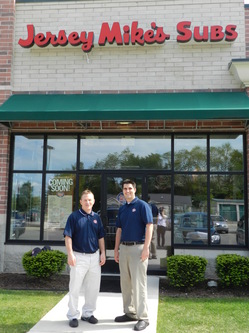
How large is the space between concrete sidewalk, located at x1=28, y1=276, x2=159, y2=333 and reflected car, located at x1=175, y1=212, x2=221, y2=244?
6.94 ft

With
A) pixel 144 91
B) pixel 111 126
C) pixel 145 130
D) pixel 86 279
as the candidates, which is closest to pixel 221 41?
pixel 144 91

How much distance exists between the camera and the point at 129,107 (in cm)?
774

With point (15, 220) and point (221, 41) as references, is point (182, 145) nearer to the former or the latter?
point (221, 41)

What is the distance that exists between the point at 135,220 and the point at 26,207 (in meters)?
4.70

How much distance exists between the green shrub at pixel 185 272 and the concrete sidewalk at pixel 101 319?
2.04 feet

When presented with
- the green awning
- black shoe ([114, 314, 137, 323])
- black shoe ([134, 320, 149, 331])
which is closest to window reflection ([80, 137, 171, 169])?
the green awning

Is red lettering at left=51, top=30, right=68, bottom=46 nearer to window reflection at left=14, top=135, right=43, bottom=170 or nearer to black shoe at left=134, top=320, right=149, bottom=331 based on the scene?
window reflection at left=14, top=135, right=43, bottom=170

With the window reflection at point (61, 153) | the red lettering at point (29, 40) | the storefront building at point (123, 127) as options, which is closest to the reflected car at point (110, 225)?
the storefront building at point (123, 127)

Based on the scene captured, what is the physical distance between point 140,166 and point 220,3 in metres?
4.56

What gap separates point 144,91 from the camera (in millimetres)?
8562

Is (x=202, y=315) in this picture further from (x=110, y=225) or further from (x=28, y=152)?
(x=28, y=152)

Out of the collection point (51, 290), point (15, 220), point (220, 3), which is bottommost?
→ point (51, 290)

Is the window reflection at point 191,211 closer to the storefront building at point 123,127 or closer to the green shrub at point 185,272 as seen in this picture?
the storefront building at point 123,127

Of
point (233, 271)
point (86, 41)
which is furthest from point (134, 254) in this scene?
point (86, 41)
